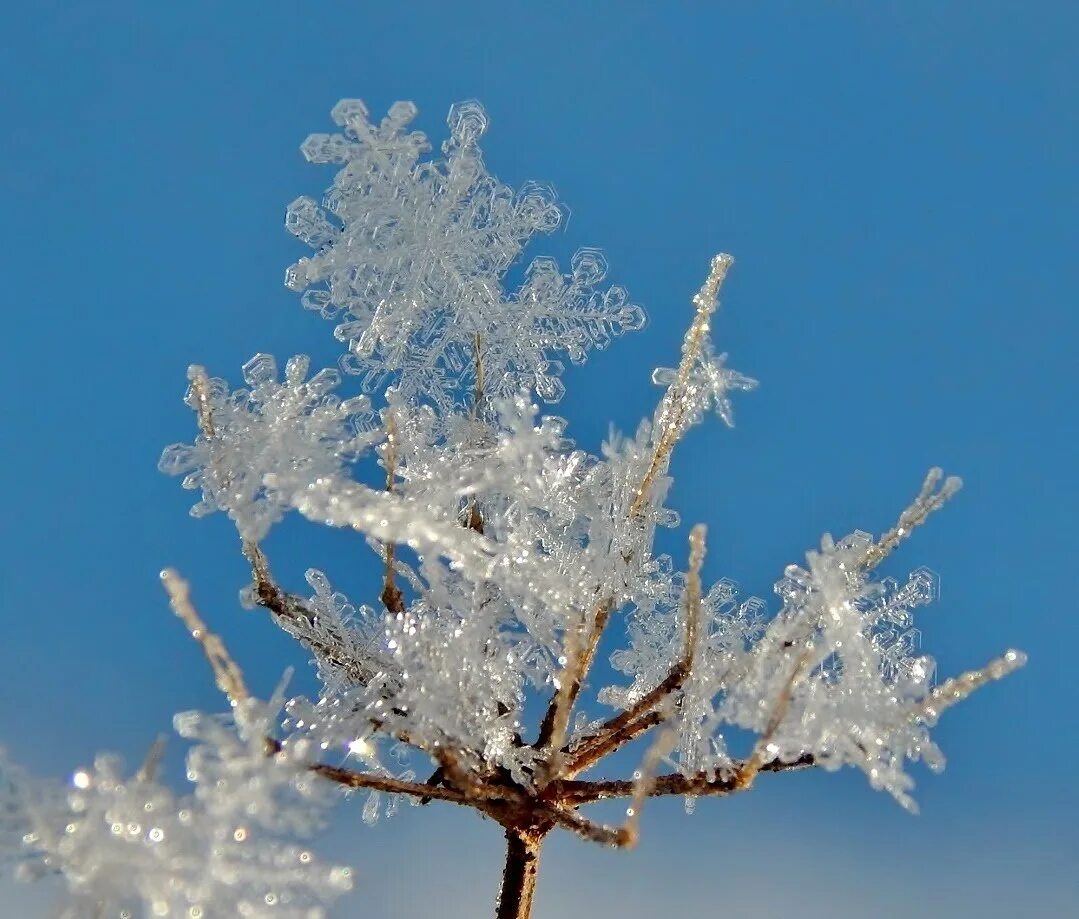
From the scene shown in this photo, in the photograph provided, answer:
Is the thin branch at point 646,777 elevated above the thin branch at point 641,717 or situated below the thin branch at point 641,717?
below

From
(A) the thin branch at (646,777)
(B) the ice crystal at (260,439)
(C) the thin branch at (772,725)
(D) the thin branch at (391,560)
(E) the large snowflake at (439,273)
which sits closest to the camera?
(A) the thin branch at (646,777)

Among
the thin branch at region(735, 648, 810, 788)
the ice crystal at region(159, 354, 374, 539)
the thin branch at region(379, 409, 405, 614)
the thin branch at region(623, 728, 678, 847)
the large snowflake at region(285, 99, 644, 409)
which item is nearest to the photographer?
the thin branch at region(623, 728, 678, 847)

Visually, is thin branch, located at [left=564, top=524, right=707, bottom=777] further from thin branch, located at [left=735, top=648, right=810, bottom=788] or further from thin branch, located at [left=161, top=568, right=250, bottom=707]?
thin branch, located at [left=161, top=568, right=250, bottom=707]

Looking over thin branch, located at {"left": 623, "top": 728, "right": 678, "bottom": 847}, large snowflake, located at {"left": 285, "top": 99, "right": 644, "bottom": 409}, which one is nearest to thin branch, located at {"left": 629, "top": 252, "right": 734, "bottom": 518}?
large snowflake, located at {"left": 285, "top": 99, "right": 644, "bottom": 409}

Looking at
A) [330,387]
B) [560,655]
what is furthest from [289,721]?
[330,387]

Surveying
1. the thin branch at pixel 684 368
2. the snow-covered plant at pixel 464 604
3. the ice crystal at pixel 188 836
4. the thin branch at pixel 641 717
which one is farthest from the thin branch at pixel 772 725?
the ice crystal at pixel 188 836

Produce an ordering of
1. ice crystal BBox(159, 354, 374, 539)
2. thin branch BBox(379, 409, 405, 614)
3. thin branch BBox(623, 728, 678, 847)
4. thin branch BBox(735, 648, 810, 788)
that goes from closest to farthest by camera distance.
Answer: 1. thin branch BBox(623, 728, 678, 847)
2. thin branch BBox(735, 648, 810, 788)
3. ice crystal BBox(159, 354, 374, 539)
4. thin branch BBox(379, 409, 405, 614)

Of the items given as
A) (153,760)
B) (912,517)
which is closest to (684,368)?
(912,517)

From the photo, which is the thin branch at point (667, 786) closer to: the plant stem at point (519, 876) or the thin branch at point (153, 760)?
the plant stem at point (519, 876)

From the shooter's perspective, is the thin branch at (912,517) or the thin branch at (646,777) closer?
the thin branch at (646,777)

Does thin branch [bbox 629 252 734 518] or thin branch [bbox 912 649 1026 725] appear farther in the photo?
thin branch [bbox 629 252 734 518]
